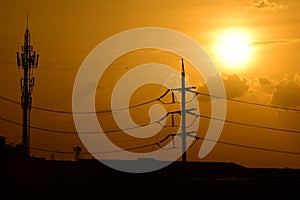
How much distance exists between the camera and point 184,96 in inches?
2354

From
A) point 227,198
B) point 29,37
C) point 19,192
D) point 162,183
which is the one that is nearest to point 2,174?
point 19,192

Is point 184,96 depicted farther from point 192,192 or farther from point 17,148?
point 192,192

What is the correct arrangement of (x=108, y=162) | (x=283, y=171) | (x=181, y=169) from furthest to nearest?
(x=108, y=162), (x=283, y=171), (x=181, y=169)

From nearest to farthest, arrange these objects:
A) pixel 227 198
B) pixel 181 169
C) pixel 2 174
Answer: pixel 227 198 < pixel 2 174 < pixel 181 169

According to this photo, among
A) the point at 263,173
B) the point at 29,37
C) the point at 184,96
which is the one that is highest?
the point at 29,37

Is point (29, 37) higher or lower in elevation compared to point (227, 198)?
higher

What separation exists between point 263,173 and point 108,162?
1974 centimetres

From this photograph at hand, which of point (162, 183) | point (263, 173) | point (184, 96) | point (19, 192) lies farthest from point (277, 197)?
point (184, 96)

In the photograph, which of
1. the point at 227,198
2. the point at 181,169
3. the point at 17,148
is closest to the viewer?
the point at 227,198

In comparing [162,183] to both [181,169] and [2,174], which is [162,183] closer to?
[2,174]

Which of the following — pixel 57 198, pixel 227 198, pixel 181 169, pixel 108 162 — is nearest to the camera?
pixel 57 198

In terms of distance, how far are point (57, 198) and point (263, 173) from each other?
107 feet

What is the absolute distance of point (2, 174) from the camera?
30703mm

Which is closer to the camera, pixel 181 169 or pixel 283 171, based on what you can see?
pixel 181 169
